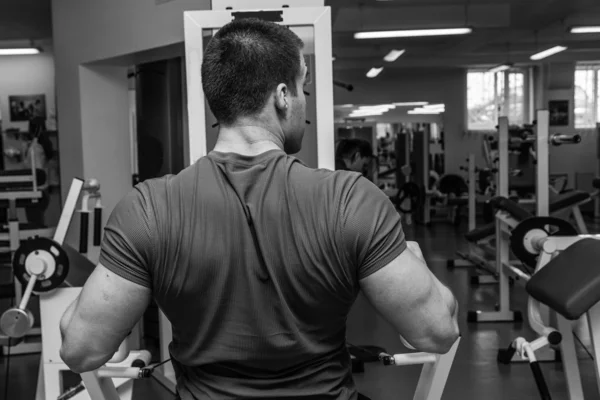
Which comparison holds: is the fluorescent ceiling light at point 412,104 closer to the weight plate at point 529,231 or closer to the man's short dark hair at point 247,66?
the weight plate at point 529,231

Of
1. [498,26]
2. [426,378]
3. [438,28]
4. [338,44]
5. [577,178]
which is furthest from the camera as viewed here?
[577,178]

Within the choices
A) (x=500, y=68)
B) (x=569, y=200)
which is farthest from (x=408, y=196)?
(x=569, y=200)

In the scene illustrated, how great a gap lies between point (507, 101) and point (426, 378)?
1178cm

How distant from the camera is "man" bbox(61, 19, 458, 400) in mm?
952

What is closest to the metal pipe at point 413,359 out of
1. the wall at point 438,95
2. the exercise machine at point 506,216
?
the exercise machine at point 506,216

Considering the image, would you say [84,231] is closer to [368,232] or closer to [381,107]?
[368,232]

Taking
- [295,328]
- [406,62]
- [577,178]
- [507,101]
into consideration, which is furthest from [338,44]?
[295,328]

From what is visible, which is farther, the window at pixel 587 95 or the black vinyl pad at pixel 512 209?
the window at pixel 587 95

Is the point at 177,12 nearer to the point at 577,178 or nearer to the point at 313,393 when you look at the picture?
the point at 313,393

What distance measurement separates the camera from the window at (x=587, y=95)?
41.1 feet

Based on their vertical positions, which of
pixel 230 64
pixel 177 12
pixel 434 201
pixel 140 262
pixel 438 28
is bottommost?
pixel 434 201

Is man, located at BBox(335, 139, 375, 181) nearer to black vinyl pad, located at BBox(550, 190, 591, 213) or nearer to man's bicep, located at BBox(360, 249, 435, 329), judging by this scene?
black vinyl pad, located at BBox(550, 190, 591, 213)

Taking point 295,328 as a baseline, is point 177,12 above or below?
above

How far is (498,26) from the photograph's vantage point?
796cm
